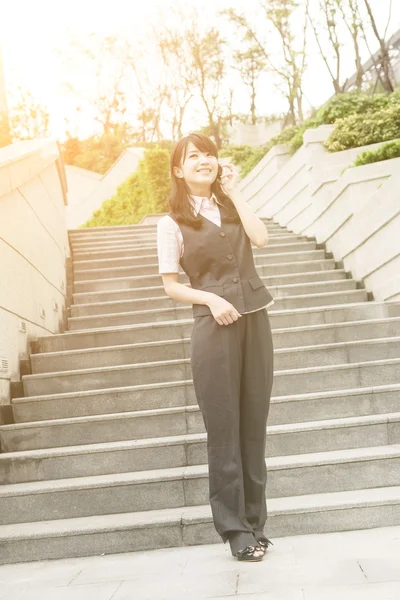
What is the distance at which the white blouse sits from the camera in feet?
11.7

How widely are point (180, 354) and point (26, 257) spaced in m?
1.45

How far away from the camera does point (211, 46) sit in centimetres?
2231

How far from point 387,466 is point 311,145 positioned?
6515 mm

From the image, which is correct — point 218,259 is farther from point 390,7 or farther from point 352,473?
point 390,7

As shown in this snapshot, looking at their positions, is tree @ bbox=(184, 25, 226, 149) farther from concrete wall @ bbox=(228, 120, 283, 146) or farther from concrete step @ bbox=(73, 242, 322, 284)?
concrete step @ bbox=(73, 242, 322, 284)

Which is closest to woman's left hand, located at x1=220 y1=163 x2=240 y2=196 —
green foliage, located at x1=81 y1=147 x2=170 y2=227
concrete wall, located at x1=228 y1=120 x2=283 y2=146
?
green foliage, located at x1=81 y1=147 x2=170 y2=227

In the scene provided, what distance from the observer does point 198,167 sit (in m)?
3.54

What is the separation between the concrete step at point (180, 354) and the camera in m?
5.66

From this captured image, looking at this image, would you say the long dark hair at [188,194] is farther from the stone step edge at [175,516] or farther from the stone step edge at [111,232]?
the stone step edge at [111,232]

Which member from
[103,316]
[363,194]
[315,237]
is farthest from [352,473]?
[315,237]

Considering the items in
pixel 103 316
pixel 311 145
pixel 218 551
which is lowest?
pixel 218 551

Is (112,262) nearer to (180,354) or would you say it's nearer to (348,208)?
(348,208)

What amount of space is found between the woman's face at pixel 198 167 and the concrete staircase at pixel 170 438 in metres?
1.65

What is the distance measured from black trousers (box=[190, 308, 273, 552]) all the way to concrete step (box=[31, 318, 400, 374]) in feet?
7.39
